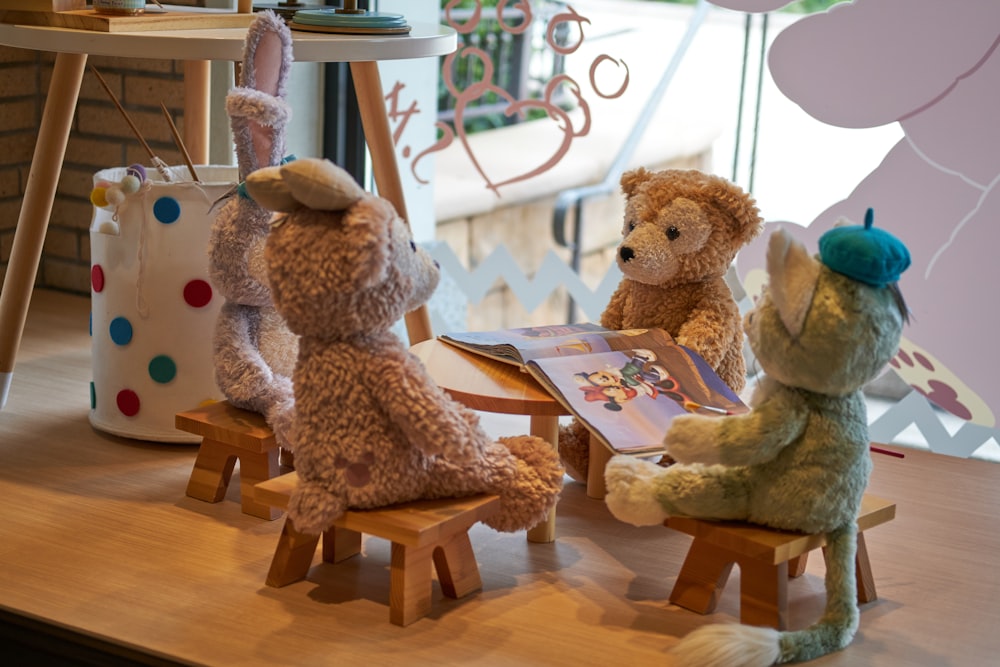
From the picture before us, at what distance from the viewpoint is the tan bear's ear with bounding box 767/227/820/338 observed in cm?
119

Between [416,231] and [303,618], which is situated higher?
[416,231]

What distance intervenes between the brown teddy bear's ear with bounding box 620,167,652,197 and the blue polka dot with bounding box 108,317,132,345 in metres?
0.72

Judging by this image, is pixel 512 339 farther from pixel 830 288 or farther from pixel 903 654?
pixel 903 654

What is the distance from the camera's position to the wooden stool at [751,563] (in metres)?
1.24

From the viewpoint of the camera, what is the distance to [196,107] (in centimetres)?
202

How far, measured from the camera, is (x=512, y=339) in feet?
5.04

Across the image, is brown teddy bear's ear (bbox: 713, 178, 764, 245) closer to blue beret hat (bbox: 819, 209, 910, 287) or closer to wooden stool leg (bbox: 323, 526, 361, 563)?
blue beret hat (bbox: 819, 209, 910, 287)

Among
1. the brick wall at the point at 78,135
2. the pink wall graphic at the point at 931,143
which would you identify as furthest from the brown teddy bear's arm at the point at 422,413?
the brick wall at the point at 78,135

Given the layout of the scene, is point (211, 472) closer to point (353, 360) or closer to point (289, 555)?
point (289, 555)

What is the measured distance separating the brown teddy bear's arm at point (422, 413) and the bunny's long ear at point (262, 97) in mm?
443

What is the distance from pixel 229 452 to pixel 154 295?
27cm

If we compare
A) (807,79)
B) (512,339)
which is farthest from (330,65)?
(512,339)

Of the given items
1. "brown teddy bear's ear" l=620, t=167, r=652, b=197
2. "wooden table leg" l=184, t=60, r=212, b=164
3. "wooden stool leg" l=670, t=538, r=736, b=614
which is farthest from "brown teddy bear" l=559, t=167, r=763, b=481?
"wooden table leg" l=184, t=60, r=212, b=164

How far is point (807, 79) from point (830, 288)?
Answer: 845 millimetres
